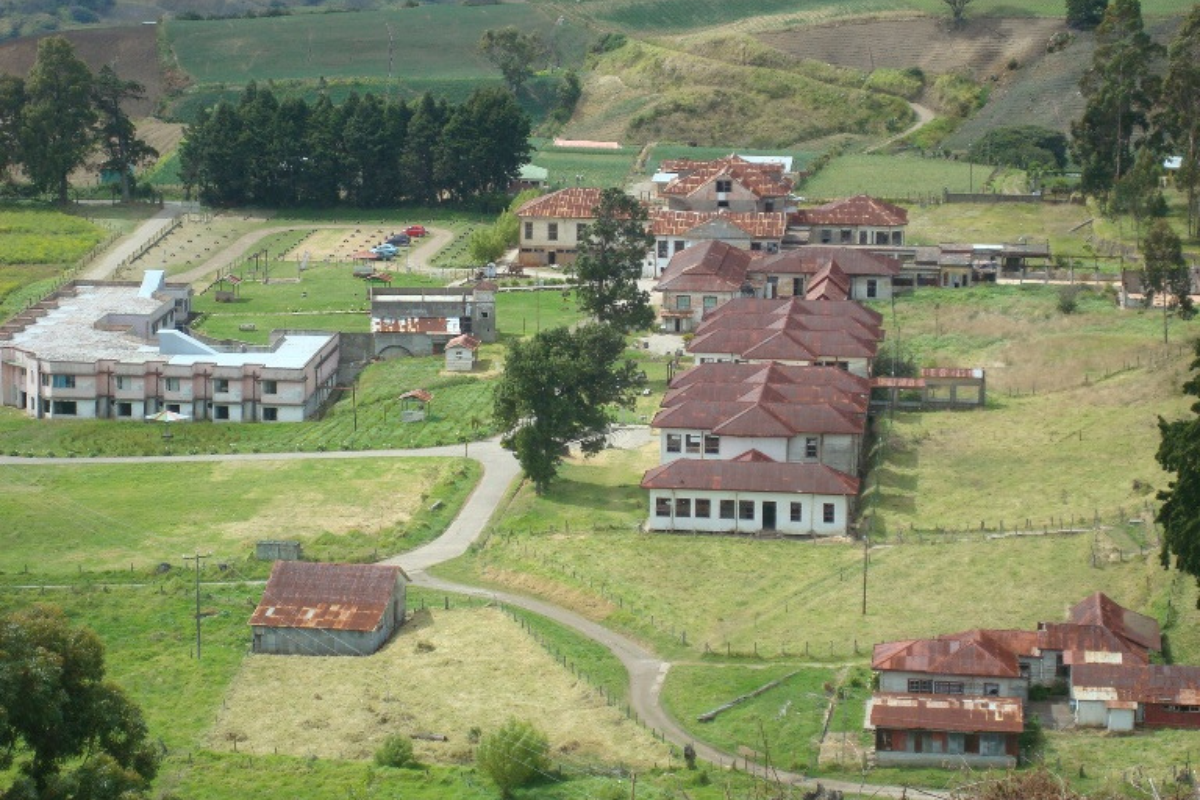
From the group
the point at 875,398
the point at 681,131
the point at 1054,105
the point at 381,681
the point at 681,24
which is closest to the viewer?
the point at 381,681

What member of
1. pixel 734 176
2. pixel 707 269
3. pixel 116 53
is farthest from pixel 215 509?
pixel 116 53

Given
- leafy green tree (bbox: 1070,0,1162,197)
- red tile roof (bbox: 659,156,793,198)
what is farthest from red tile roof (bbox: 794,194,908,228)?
leafy green tree (bbox: 1070,0,1162,197)

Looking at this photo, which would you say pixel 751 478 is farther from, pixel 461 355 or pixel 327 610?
pixel 461 355

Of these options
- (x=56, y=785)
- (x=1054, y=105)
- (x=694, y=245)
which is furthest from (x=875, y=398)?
(x=1054, y=105)

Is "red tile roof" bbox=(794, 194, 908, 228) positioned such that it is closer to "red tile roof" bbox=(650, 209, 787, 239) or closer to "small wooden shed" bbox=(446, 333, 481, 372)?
"red tile roof" bbox=(650, 209, 787, 239)

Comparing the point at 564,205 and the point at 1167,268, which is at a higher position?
the point at 1167,268

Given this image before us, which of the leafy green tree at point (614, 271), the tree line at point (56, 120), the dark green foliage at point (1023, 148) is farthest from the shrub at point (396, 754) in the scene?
the dark green foliage at point (1023, 148)

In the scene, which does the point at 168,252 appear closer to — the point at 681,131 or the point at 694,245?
the point at 694,245
